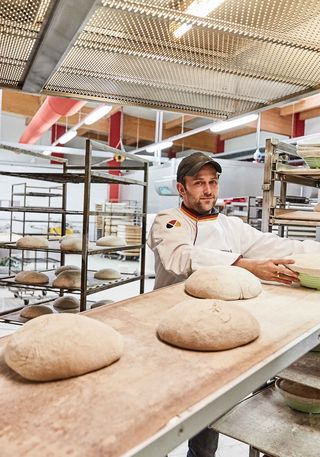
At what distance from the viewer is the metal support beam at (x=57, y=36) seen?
0.92 m

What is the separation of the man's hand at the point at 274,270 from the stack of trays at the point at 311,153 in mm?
601

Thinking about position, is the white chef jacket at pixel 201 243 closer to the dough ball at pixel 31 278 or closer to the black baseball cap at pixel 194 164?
the black baseball cap at pixel 194 164

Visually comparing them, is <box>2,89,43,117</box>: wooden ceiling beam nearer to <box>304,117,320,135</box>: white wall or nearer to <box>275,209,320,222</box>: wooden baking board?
<box>304,117,320,135</box>: white wall

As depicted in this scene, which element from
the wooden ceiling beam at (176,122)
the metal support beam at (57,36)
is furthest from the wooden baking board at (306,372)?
the wooden ceiling beam at (176,122)

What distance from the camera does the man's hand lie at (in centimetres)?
145

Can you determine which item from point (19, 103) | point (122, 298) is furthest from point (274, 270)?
point (19, 103)

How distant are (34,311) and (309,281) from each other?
2.13m

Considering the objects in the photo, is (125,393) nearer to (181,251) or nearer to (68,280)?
(181,251)

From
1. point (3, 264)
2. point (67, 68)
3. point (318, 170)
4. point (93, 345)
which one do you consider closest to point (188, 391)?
point (93, 345)

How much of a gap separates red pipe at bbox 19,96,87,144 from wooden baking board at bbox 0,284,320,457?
2650 mm

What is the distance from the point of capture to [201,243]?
6.00ft

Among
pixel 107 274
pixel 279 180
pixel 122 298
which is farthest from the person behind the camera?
pixel 122 298

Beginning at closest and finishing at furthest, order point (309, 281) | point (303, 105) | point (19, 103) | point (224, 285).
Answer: point (224, 285), point (309, 281), point (303, 105), point (19, 103)

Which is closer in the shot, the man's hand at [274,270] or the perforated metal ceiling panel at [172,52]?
the perforated metal ceiling panel at [172,52]
